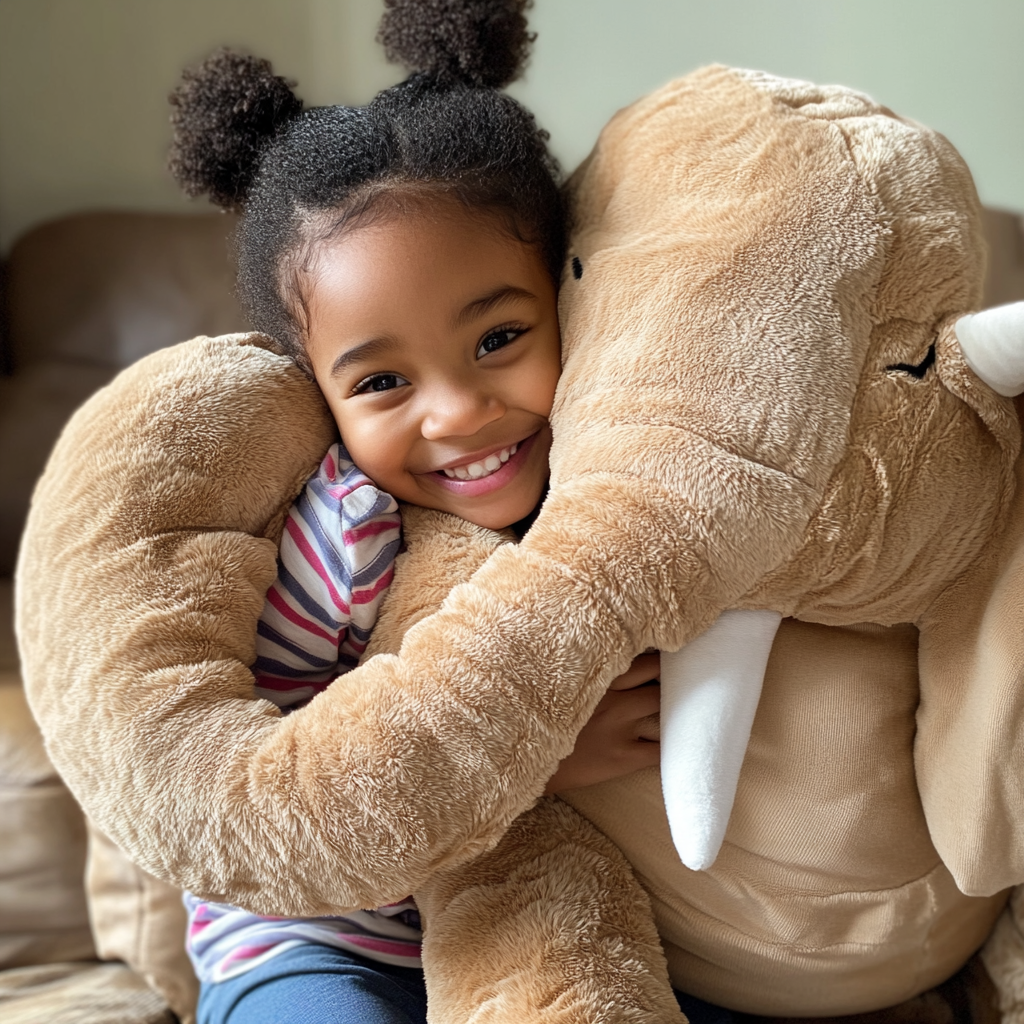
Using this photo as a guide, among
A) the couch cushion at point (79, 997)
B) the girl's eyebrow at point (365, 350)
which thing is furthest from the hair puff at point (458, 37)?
the couch cushion at point (79, 997)

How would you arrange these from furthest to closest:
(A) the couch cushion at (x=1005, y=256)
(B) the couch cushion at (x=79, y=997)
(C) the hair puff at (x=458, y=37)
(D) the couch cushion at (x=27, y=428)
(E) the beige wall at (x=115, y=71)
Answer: (E) the beige wall at (x=115, y=71)
(D) the couch cushion at (x=27, y=428)
(A) the couch cushion at (x=1005, y=256)
(B) the couch cushion at (x=79, y=997)
(C) the hair puff at (x=458, y=37)

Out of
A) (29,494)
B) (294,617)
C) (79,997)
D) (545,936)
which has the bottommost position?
(79,997)

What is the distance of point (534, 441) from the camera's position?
73 cm

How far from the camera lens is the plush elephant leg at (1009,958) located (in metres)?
0.75

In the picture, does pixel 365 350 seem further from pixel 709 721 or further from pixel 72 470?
pixel 709 721

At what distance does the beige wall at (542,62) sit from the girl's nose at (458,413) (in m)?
1.04

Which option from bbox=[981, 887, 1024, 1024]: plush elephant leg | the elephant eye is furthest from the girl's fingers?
bbox=[981, 887, 1024, 1024]: plush elephant leg

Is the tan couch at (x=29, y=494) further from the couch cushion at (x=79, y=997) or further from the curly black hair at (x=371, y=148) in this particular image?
the curly black hair at (x=371, y=148)

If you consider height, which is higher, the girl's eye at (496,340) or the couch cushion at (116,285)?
the girl's eye at (496,340)

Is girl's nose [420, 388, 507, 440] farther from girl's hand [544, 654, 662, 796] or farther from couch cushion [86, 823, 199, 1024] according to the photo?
couch cushion [86, 823, 199, 1024]

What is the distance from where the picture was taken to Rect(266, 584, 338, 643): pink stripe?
0.70m

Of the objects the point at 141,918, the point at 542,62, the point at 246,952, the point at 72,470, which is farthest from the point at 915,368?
the point at 542,62

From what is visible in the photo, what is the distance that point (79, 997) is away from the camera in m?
1.06

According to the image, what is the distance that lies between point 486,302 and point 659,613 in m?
0.27
